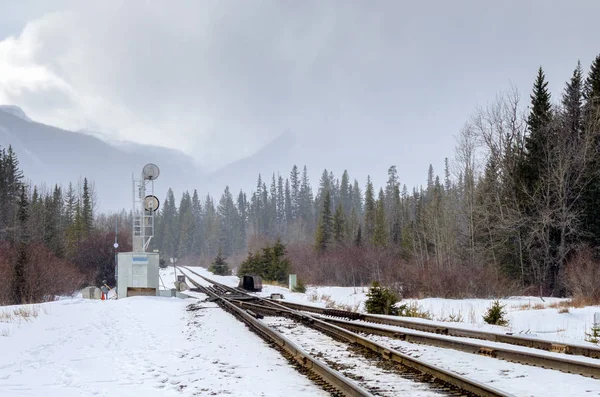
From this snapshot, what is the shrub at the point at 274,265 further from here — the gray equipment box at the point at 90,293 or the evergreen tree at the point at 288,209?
the evergreen tree at the point at 288,209

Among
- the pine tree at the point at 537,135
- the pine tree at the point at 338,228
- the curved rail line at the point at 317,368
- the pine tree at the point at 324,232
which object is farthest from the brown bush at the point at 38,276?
the pine tree at the point at 338,228

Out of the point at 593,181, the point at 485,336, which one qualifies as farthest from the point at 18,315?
the point at 593,181

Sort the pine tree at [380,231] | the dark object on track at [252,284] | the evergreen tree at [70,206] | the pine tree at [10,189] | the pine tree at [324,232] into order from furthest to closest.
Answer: the evergreen tree at [70,206] < the pine tree at [10,189] < the pine tree at [324,232] < the pine tree at [380,231] < the dark object on track at [252,284]

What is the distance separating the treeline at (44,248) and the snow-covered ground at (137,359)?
15968mm

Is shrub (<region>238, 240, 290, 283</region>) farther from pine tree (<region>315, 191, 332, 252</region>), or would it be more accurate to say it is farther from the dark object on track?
pine tree (<region>315, 191, 332, 252</region>)

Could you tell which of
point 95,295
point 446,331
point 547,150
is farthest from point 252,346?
point 547,150

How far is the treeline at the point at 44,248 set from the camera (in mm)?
31202

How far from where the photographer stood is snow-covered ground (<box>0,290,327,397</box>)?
675 cm

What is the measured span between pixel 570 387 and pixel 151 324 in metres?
11.1

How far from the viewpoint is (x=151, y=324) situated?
47.0ft

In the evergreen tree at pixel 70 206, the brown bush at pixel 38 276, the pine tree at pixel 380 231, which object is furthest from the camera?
the evergreen tree at pixel 70 206

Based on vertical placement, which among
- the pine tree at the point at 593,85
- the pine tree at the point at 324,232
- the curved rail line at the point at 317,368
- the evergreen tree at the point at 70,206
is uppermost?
the pine tree at the point at 593,85

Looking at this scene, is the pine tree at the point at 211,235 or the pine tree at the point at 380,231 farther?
the pine tree at the point at 211,235

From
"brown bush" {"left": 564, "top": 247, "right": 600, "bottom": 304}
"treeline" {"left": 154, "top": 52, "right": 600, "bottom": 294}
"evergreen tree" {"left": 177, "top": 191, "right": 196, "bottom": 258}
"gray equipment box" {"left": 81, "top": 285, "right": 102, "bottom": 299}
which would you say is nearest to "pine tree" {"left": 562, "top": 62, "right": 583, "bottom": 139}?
"treeline" {"left": 154, "top": 52, "right": 600, "bottom": 294}
